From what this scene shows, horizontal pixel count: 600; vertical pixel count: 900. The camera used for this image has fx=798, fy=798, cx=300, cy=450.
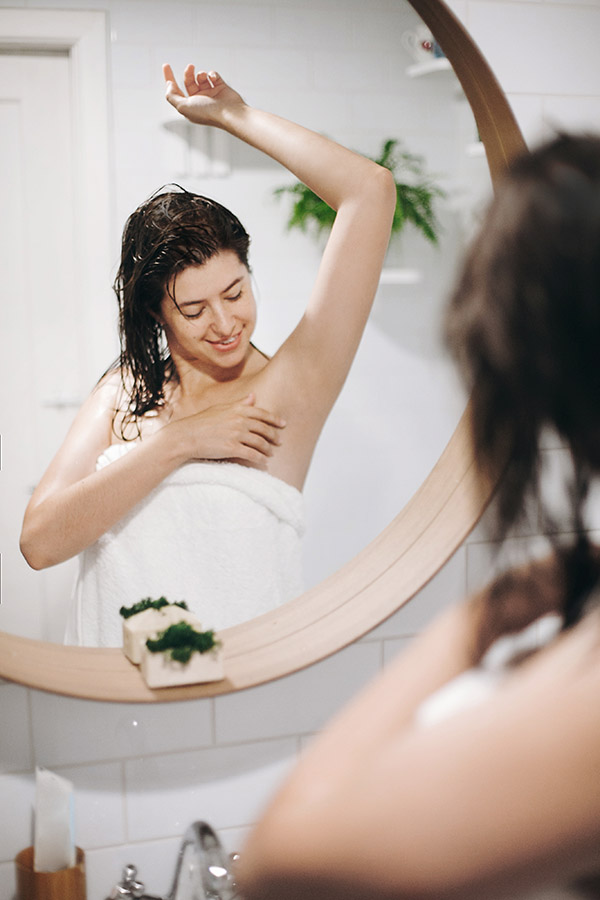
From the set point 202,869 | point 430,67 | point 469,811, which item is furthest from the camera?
point 430,67

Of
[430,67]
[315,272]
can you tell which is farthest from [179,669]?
[430,67]

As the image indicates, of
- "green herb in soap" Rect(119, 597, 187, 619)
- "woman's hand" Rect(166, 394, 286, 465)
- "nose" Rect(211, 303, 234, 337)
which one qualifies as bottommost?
"green herb in soap" Rect(119, 597, 187, 619)

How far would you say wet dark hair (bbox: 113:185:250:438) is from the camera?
0.94m

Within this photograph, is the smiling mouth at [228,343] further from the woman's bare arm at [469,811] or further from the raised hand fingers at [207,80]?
the woman's bare arm at [469,811]

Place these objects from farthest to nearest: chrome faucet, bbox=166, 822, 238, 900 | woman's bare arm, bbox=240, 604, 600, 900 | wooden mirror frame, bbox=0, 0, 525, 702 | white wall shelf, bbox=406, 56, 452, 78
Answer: white wall shelf, bbox=406, 56, 452, 78 < wooden mirror frame, bbox=0, 0, 525, 702 < chrome faucet, bbox=166, 822, 238, 900 < woman's bare arm, bbox=240, 604, 600, 900

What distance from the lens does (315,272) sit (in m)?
1.03

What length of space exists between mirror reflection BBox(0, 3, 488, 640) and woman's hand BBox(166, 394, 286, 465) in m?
0.09

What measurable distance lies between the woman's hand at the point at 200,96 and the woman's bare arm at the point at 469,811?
0.82 meters

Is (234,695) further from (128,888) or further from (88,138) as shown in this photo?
(88,138)

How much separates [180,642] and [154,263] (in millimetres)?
445

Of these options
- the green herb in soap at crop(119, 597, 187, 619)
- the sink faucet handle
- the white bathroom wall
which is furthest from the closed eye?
the sink faucet handle

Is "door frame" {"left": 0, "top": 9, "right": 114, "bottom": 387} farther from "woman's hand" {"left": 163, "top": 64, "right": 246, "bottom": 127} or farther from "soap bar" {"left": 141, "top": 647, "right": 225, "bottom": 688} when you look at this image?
"soap bar" {"left": 141, "top": 647, "right": 225, "bottom": 688}

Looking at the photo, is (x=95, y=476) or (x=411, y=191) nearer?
(x=95, y=476)

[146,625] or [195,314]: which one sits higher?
[195,314]
